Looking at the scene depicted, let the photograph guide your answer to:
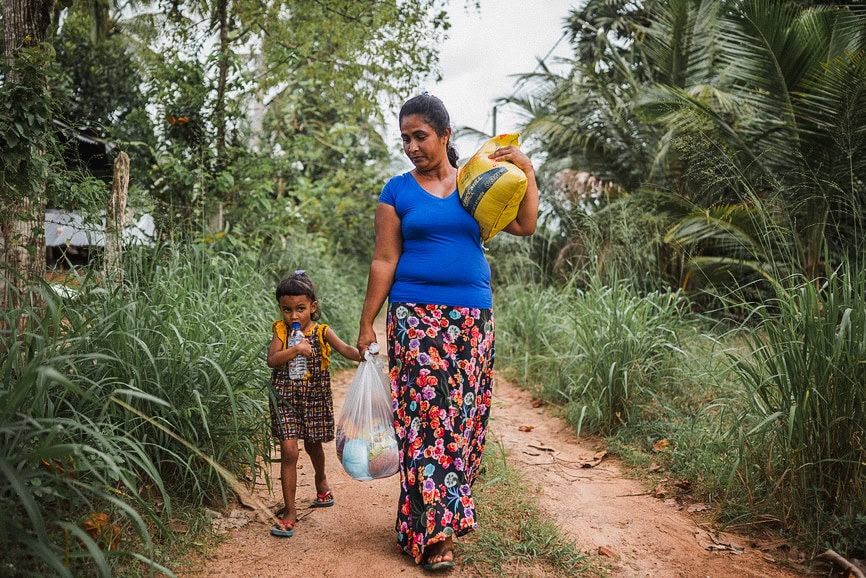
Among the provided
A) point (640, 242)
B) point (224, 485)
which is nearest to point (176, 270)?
point (224, 485)

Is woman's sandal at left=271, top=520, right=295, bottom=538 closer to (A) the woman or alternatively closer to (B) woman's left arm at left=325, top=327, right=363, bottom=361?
(A) the woman

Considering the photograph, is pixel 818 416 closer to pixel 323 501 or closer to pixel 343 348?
pixel 343 348

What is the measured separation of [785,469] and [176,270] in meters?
3.59

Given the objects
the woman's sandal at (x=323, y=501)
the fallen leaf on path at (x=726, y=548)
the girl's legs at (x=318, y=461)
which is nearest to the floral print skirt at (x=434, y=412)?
the girl's legs at (x=318, y=461)

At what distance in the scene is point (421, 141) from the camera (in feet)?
9.46

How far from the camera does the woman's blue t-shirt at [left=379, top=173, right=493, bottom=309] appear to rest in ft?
9.46

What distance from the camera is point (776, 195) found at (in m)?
3.80

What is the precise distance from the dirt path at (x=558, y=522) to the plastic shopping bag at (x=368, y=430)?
1.21ft

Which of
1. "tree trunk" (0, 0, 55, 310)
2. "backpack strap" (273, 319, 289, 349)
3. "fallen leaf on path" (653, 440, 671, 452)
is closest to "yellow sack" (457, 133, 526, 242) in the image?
"backpack strap" (273, 319, 289, 349)

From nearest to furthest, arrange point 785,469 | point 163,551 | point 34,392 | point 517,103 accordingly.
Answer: point 34,392 → point 163,551 → point 785,469 → point 517,103

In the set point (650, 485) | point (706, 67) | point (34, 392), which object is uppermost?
point (706, 67)

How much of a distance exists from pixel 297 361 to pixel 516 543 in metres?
1.33

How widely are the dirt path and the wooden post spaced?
148 centimetres

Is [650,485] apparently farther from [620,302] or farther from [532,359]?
[532,359]
